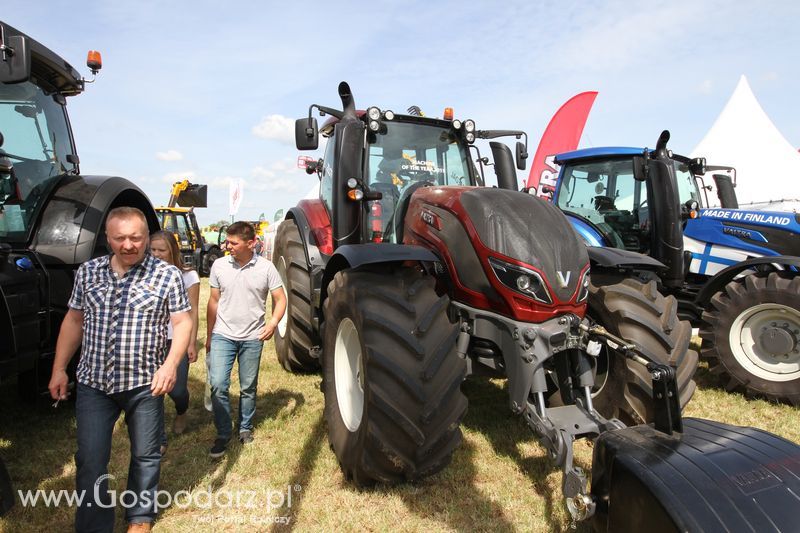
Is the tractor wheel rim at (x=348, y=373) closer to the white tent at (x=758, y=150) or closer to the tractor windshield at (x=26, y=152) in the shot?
the tractor windshield at (x=26, y=152)

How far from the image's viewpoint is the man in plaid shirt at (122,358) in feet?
7.81

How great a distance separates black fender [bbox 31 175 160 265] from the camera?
3.49 m

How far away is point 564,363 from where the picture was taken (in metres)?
2.72

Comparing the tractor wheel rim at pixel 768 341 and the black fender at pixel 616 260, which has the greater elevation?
the black fender at pixel 616 260

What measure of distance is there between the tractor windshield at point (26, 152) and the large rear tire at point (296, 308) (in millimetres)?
1909

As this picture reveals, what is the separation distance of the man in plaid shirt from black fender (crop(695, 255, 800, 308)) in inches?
185

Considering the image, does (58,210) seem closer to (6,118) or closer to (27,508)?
(6,118)

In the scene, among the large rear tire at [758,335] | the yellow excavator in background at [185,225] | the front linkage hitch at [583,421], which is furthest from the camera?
the yellow excavator in background at [185,225]

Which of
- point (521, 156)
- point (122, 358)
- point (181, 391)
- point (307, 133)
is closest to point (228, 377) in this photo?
point (181, 391)

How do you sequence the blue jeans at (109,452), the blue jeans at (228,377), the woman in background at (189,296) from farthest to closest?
the woman in background at (189,296)
the blue jeans at (228,377)
the blue jeans at (109,452)

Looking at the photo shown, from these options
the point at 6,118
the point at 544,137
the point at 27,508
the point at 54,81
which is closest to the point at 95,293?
the point at 27,508

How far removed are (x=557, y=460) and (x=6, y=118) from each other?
13.2ft

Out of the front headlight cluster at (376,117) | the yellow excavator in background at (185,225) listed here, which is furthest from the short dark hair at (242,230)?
the yellow excavator in background at (185,225)

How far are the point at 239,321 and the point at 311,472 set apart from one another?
111 centimetres
